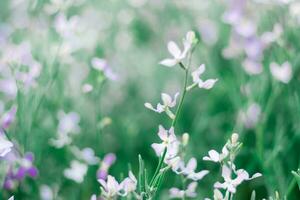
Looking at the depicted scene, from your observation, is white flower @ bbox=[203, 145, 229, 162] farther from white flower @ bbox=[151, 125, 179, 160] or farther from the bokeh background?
the bokeh background

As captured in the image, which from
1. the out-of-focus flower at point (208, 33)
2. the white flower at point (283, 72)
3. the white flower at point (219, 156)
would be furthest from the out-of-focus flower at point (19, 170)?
the out-of-focus flower at point (208, 33)

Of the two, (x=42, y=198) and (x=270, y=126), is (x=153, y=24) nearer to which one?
(x=270, y=126)

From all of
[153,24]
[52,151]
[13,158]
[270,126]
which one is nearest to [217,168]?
[270,126]

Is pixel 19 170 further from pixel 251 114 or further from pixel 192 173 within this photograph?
pixel 251 114

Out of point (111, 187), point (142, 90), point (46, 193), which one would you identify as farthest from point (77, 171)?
point (142, 90)

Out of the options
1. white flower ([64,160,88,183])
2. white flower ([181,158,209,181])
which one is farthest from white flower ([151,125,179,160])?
white flower ([64,160,88,183])
